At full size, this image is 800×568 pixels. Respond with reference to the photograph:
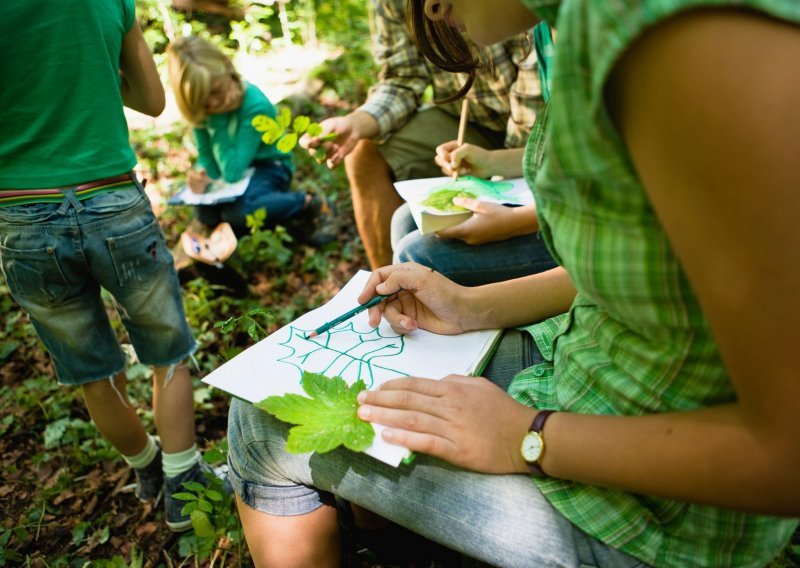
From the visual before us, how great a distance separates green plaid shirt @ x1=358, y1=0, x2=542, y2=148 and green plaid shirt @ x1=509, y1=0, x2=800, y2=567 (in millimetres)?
1078

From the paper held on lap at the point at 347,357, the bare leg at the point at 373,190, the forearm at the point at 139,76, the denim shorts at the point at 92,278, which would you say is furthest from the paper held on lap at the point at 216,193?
the paper held on lap at the point at 347,357

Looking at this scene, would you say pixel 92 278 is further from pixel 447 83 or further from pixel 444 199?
pixel 447 83

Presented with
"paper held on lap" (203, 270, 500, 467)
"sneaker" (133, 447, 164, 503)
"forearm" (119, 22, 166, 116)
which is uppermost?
"forearm" (119, 22, 166, 116)

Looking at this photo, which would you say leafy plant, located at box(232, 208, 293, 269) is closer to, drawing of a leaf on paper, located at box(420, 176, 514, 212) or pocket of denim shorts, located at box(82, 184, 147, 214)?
pocket of denim shorts, located at box(82, 184, 147, 214)

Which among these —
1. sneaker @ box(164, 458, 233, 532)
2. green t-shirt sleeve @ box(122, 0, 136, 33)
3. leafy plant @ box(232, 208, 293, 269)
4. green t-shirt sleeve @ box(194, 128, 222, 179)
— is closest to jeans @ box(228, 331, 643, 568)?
sneaker @ box(164, 458, 233, 532)

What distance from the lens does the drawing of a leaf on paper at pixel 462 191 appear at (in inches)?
64.1

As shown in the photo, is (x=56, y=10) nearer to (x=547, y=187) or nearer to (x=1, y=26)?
(x=1, y=26)

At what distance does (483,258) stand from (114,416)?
1.30 meters

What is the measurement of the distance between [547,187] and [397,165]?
173cm

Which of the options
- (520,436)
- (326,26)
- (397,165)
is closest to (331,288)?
(397,165)

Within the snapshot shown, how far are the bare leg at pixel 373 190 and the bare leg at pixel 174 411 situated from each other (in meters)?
1.05

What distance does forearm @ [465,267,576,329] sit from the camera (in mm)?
1131

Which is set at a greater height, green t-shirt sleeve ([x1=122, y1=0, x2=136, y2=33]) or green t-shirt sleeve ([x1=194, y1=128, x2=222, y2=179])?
green t-shirt sleeve ([x1=122, y1=0, x2=136, y2=33])

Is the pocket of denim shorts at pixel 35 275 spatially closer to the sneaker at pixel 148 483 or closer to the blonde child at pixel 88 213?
the blonde child at pixel 88 213
